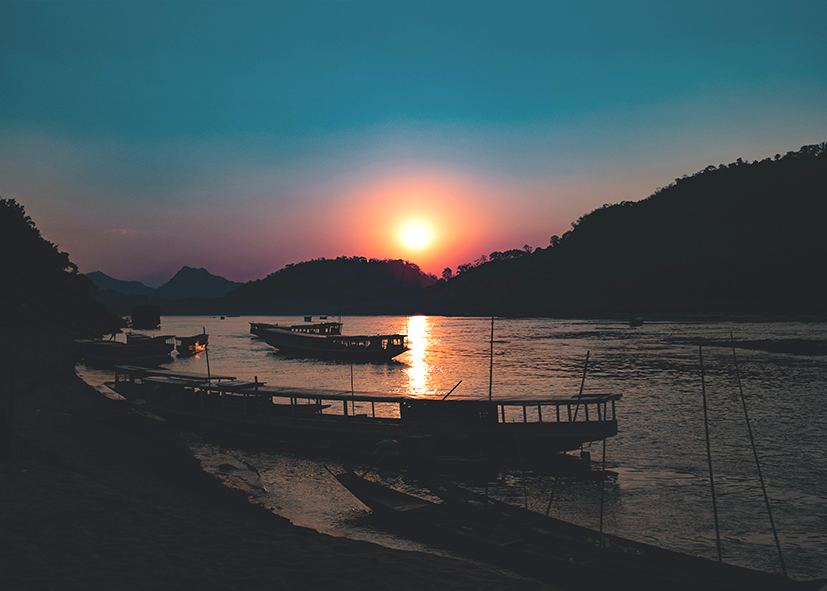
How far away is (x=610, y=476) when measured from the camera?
19734 millimetres

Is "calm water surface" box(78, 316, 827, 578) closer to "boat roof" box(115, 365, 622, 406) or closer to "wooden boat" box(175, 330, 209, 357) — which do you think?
"boat roof" box(115, 365, 622, 406)

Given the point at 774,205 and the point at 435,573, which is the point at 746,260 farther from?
the point at 435,573

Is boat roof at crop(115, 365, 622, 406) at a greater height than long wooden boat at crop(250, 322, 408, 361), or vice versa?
boat roof at crop(115, 365, 622, 406)

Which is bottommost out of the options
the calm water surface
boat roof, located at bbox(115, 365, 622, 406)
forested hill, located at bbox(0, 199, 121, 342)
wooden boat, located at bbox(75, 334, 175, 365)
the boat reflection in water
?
the boat reflection in water

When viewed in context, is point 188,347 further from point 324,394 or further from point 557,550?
point 557,550

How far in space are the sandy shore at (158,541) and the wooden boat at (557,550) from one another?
0.61 meters

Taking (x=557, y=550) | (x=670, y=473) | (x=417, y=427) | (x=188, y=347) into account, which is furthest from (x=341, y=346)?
(x=557, y=550)

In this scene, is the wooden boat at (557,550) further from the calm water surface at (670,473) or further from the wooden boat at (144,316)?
the wooden boat at (144,316)

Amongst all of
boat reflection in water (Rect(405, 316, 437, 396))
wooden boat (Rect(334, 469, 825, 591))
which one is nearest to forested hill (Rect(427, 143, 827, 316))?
boat reflection in water (Rect(405, 316, 437, 396))

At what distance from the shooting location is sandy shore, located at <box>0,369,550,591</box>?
873cm

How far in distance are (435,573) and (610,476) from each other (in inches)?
474

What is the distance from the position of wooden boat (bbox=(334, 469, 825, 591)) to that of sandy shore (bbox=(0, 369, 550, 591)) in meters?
0.61

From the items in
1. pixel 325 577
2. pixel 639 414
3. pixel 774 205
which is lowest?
pixel 639 414

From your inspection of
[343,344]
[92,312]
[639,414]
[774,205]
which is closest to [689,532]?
[639,414]
